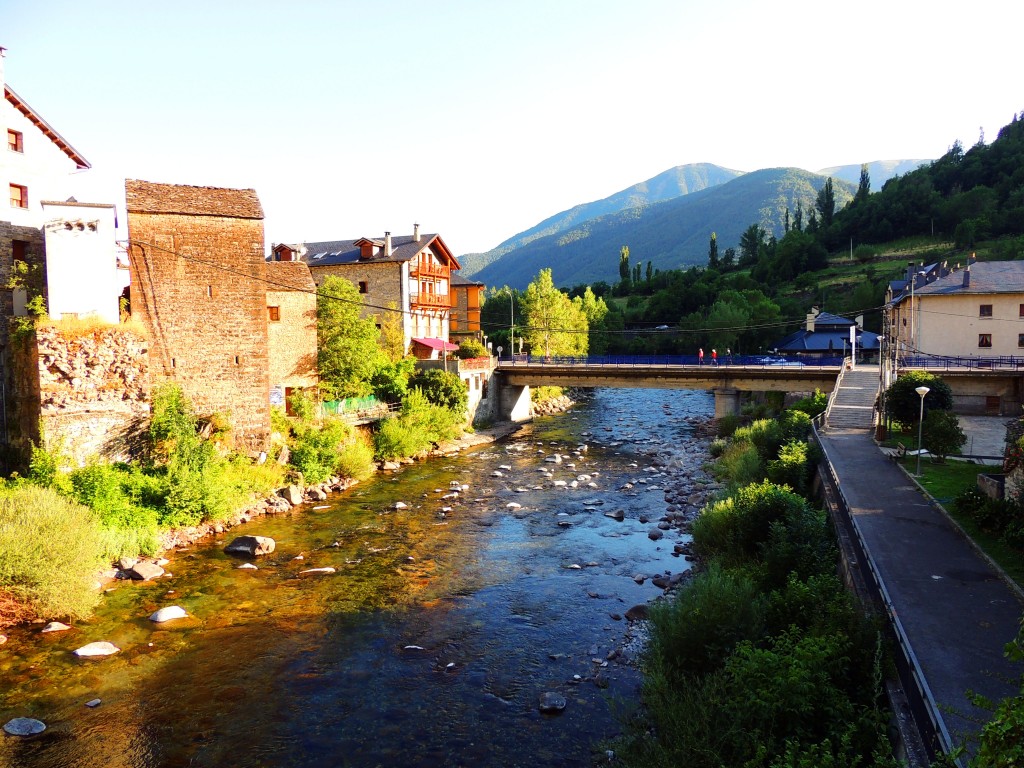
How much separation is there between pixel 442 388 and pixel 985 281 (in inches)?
1421

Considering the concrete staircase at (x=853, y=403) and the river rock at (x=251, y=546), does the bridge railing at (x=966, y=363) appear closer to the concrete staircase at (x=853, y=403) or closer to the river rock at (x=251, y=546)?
the concrete staircase at (x=853, y=403)

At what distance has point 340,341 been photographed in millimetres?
34156

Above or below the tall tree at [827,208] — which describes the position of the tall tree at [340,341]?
below

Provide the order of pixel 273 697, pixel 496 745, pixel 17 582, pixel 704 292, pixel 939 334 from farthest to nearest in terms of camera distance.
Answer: pixel 704 292 → pixel 939 334 → pixel 17 582 → pixel 273 697 → pixel 496 745

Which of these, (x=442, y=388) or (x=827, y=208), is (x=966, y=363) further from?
(x=827, y=208)

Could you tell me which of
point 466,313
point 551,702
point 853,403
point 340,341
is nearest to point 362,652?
point 551,702

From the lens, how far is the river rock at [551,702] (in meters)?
11.9

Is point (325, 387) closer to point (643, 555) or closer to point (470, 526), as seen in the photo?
point (470, 526)

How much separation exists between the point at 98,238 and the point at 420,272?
26.6 m

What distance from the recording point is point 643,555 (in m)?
20.2

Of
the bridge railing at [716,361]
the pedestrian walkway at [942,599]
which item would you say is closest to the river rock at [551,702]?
the pedestrian walkway at [942,599]

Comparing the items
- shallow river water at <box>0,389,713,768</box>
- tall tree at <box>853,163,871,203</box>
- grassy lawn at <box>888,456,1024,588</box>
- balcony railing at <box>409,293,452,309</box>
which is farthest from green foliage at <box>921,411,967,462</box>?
tall tree at <box>853,163,871,203</box>

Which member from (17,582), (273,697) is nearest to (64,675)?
(17,582)

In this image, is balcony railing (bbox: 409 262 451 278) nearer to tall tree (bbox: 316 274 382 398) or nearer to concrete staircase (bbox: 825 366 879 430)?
tall tree (bbox: 316 274 382 398)
